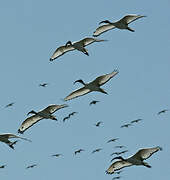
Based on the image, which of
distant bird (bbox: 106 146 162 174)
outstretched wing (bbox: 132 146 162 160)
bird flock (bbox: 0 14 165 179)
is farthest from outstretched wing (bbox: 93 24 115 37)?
outstretched wing (bbox: 132 146 162 160)

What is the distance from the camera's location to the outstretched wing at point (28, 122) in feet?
247

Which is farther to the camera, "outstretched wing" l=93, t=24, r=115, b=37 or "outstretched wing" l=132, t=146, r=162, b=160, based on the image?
"outstretched wing" l=93, t=24, r=115, b=37

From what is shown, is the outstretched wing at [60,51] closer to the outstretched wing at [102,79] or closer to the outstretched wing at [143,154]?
the outstretched wing at [102,79]

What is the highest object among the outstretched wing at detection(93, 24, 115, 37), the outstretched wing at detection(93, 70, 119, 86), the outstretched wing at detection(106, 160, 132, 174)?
the outstretched wing at detection(93, 24, 115, 37)

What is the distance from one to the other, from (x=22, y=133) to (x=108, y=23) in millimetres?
11868

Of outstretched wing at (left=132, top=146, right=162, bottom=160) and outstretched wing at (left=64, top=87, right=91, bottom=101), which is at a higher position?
outstretched wing at (left=64, top=87, right=91, bottom=101)

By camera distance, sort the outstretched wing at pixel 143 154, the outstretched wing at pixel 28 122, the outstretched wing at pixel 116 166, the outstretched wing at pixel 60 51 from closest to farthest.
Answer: the outstretched wing at pixel 143 154
the outstretched wing at pixel 116 166
the outstretched wing at pixel 28 122
the outstretched wing at pixel 60 51

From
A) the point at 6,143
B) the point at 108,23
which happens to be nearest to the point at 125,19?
the point at 108,23

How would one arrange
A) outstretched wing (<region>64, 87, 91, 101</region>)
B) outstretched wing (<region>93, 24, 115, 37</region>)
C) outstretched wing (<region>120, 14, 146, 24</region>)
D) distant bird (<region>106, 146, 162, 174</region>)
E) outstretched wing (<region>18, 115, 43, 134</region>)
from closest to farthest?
distant bird (<region>106, 146, 162, 174</region>)
outstretched wing (<region>120, 14, 146, 24</region>)
outstretched wing (<region>64, 87, 91, 101</region>)
outstretched wing (<region>18, 115, 43, 134</region>)
outstretched wing (<region>93, 24, 115, 37</region>)

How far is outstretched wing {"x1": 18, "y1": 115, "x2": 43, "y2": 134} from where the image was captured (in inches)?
2965

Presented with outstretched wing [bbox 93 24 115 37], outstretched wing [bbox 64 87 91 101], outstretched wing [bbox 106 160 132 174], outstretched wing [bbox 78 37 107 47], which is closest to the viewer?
outstretched wing [bbox 106 160 132 174]

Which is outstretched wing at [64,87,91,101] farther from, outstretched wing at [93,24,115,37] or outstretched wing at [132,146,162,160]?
outstretched wing at [132,146,162,160]

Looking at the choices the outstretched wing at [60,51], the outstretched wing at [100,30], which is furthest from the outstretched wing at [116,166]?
the outstretched wing at [100,30]

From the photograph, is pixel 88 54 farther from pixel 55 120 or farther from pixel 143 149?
pixel 143 149
